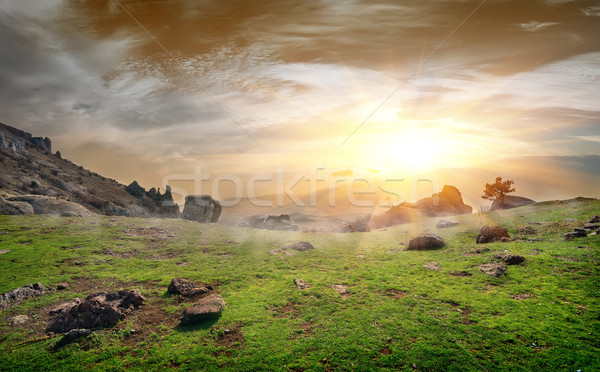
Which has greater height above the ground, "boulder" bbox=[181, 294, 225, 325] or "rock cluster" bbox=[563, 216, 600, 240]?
"rock cluster" bbox=[563, 216, 600, 240]

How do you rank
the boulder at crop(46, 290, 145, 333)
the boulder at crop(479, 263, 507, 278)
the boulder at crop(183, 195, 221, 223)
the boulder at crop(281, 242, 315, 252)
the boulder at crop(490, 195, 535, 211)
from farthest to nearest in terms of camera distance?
1. the boulder at crop(183, 195, 221, 223)
2. the boulder at crop(490, 195, 535, 211)
3. the boulder at crop(281, 242, 315, 252)
4. the boulder at crop(479, 263, 507, 278)
5. the boulder at crop(46, 290, 145, 333)

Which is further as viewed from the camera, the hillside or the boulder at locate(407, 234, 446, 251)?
the hillside

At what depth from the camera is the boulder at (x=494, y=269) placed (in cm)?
2013

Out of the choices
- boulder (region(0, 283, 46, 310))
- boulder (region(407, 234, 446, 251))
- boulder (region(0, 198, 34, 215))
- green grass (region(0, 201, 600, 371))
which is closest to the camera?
green grass (region(0, 201, 600, 371))

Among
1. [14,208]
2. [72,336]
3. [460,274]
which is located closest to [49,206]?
[14,208]

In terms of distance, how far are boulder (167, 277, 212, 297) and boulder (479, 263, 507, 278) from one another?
70.8 ft

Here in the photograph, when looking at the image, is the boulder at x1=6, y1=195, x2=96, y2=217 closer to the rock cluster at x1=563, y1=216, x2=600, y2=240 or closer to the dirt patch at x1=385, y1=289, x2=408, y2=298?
the dirt patch at x1=385, y1=289, x2=408, y2=298

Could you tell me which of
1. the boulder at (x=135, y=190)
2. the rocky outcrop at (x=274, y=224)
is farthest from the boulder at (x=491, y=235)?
the boulder at (x=135, y=190)

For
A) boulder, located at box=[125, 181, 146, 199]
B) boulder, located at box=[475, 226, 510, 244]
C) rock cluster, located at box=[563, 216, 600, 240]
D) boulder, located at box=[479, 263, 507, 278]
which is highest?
boulder, located at box=[125, 181, 146, 199]

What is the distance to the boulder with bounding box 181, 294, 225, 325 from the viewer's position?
15.6 meters

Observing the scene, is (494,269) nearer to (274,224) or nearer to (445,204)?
(274,224)

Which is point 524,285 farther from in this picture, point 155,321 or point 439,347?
point 155,321

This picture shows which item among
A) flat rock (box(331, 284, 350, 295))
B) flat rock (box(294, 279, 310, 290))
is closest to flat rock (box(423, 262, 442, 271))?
flat rock (box(331, 284, 350, 295))

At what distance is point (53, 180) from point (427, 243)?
111 meters
